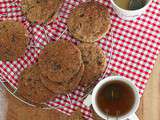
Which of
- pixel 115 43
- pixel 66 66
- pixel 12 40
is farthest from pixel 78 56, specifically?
pixel 12 40

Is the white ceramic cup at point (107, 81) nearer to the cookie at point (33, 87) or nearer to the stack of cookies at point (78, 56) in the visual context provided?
the stack of cookies at point (78, 56)

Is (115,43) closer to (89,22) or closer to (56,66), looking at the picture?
(89,22)

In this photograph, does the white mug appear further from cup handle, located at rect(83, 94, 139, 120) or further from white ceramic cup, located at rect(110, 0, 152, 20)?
white ceramic cup, located at rect(110, 0, 152, 20)

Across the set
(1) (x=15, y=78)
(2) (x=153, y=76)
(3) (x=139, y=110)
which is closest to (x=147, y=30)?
(2) (x=153, y=76)

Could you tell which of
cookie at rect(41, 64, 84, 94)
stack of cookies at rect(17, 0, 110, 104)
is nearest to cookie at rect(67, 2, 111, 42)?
stack of cookies at rect(17, 0, 110, 104)

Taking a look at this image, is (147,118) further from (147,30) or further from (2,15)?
(2,15)
